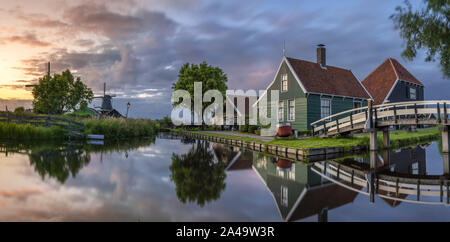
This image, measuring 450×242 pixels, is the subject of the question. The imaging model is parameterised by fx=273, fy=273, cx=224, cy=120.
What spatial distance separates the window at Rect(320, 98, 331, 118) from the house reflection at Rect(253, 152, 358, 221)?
48.3 feet

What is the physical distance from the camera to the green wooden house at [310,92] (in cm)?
2303

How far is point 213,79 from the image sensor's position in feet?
133

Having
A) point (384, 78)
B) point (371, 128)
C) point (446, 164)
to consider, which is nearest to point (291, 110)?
point (371, 128)

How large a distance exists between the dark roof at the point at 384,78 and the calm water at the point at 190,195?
21852 mm

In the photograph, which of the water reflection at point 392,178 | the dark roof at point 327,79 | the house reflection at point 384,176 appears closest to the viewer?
the water reflection at point 392,178

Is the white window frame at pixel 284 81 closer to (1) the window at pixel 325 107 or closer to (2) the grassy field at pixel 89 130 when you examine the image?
(1) the window at pixel 325 107

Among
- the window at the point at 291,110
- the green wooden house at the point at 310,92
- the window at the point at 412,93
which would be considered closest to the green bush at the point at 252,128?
the green wooden house at the point at 310,92

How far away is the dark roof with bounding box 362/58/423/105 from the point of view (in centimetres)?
2978

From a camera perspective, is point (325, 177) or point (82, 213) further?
point (325, 177)

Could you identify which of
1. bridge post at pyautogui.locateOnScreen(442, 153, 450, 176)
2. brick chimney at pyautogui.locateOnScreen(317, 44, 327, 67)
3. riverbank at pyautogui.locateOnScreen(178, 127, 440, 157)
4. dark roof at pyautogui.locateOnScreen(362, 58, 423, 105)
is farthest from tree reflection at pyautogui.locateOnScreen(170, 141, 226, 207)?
dark roof at pyautogui.locateOnScreen(362, 58, 423, 105)
